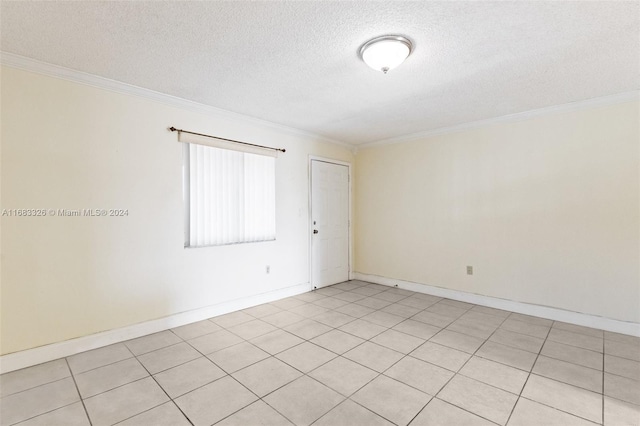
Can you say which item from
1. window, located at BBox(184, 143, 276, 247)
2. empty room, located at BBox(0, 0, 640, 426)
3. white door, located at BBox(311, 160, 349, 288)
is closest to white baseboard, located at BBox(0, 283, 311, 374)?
empty room, located at BBox(0, 0, 640, 426)

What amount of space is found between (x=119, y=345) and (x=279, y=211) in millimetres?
2378

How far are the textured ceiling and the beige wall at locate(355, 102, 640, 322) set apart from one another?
521 millimetres

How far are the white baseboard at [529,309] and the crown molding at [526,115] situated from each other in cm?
233

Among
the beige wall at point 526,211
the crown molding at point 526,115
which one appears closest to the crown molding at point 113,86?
the crown molding at point 526,115

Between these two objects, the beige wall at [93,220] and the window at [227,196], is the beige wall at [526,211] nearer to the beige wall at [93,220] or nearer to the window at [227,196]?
the window at [227,196]

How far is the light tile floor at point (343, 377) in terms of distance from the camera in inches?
69.7

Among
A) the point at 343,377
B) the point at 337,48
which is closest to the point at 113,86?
the point at 337,48

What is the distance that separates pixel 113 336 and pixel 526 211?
483 centimetres

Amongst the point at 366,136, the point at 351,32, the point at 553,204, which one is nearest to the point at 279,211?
the point at 366,136

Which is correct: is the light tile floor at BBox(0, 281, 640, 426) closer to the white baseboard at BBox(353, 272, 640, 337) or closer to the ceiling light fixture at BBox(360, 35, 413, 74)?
the white baseboard at BBox(353, 272, 640, 337)

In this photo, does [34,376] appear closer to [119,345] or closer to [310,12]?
[119,345]

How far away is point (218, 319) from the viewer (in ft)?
11.0

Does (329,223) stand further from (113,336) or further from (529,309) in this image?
(113,336)

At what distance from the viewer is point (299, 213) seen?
447cm
